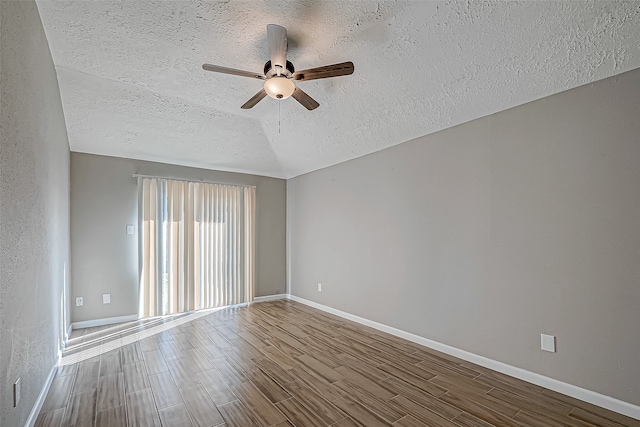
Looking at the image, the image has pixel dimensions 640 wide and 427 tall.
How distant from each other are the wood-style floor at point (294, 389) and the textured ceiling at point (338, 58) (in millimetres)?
2448

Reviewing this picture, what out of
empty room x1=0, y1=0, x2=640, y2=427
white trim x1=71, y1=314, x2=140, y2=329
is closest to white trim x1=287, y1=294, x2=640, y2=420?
empty room x1=0, y1=0, x2=640, y2=427

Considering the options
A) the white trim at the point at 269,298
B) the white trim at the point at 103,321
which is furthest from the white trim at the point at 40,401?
the white trim at the point at 269,298

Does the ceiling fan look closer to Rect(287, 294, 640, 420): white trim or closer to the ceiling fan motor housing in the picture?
the ceiling fan motor housing

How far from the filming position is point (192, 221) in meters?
4.89

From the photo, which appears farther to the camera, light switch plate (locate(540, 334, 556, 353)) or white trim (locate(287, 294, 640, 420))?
light switch plate (locate(540, 334, 556, 353))

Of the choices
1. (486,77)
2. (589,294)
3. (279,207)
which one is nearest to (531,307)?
(589,294)

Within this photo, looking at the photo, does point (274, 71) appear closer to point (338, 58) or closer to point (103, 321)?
point (338, 58)

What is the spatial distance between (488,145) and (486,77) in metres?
0.64

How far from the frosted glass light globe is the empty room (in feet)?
0.04

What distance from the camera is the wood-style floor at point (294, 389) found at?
2.11m

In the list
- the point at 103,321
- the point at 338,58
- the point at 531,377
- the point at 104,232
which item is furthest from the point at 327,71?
the point at 103,321

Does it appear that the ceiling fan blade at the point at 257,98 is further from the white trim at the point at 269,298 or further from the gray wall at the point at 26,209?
the white trim at the point at 269,298

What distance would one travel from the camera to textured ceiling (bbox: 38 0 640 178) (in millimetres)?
2223

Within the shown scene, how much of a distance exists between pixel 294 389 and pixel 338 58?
9.54ft
